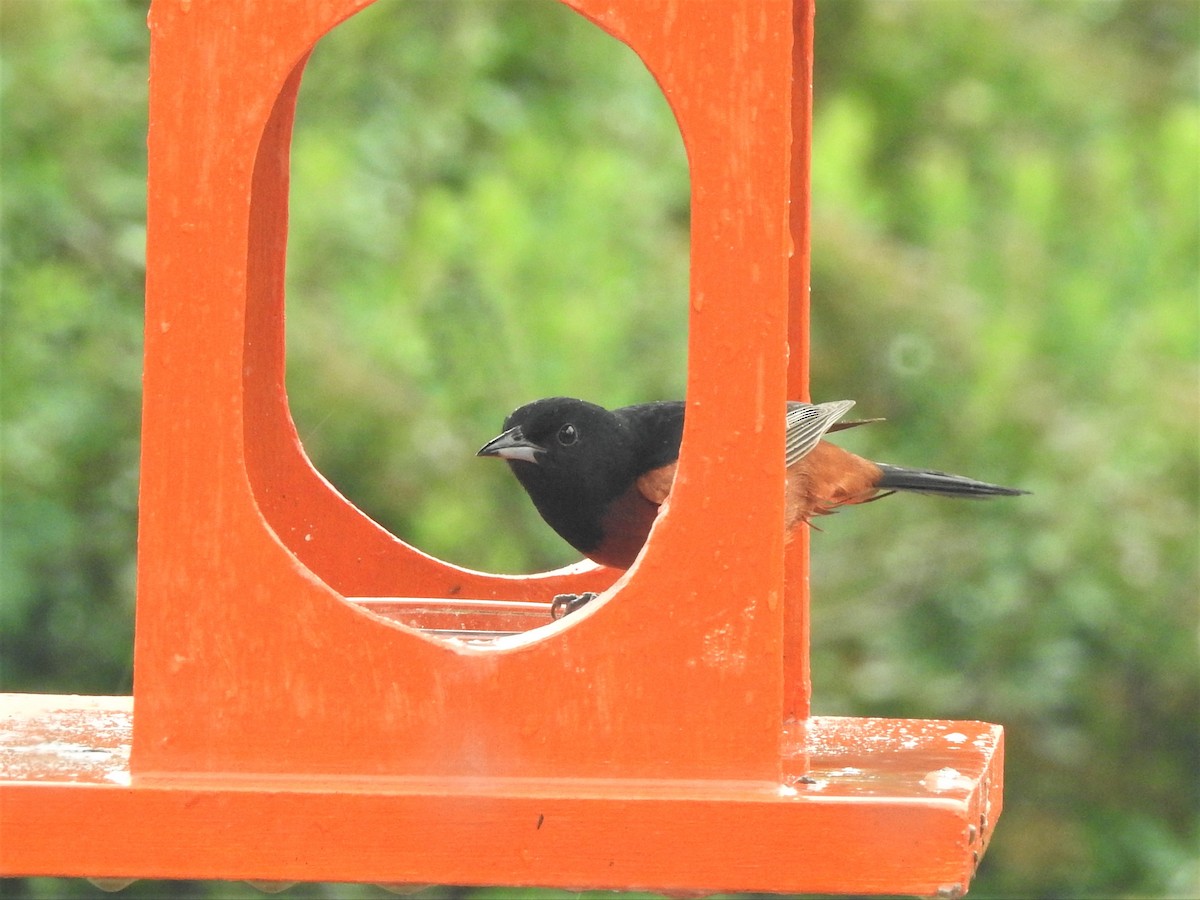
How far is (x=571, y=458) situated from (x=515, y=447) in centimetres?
11

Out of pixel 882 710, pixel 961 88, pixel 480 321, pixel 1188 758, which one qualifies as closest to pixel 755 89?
pixel 480 321

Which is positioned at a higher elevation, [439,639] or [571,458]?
[571,458]

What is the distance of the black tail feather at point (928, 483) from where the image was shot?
4.00m

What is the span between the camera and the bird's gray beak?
3.46 metres

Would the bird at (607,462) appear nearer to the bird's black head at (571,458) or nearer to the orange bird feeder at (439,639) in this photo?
the bird's black head at (571,458)

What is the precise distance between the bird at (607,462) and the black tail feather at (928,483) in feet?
1.24

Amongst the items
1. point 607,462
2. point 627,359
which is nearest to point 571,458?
point 607,462

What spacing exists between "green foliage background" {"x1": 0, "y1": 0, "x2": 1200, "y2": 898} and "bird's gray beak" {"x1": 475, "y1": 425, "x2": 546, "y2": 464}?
1.83m

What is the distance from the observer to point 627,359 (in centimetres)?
603

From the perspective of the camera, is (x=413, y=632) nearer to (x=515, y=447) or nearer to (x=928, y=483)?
(x=515, y=447)

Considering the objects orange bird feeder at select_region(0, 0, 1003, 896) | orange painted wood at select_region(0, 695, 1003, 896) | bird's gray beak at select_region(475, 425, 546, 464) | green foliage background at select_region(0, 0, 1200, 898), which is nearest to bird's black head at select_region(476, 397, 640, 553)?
bird's gray beak at select_region(475, 425, 546, 464)

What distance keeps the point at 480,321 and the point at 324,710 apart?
11.4 ft

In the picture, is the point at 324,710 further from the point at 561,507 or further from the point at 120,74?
the point at 120,74

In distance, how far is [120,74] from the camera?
5.78m
